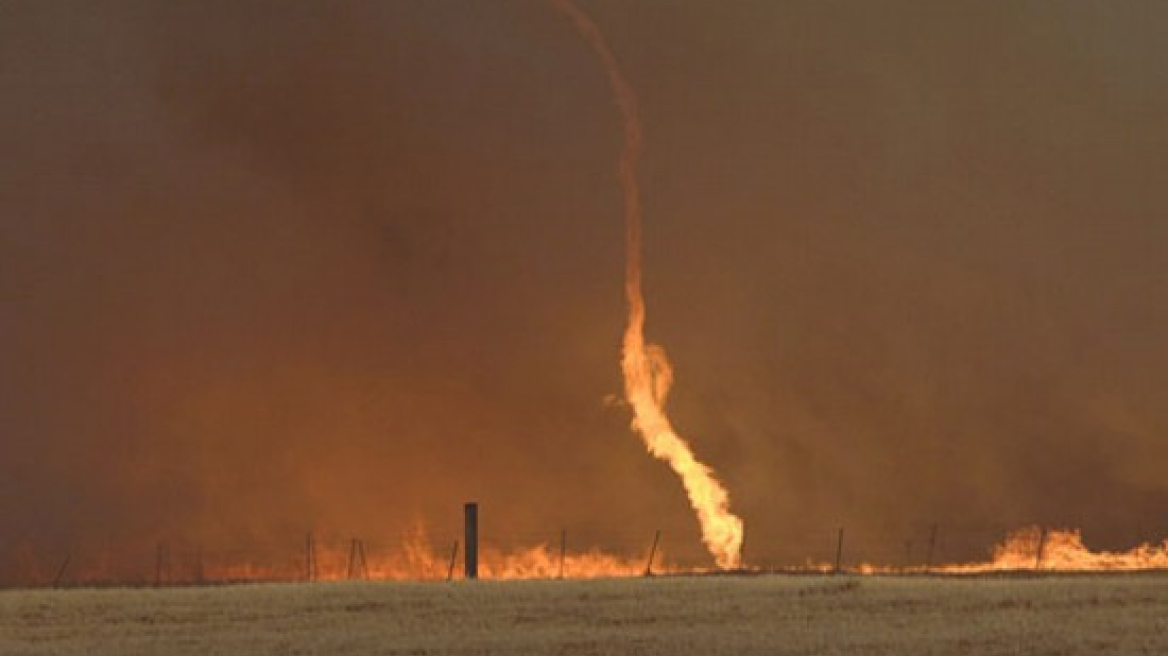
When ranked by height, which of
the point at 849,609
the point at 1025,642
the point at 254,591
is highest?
the point at 254,591

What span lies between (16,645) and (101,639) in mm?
2310

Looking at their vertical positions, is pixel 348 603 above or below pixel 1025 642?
above

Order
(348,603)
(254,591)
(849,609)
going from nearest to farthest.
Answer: (849,609), (348,603), (254,591)

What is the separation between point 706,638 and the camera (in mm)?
66500

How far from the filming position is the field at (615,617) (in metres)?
65.1

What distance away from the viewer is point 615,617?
73.7 meters

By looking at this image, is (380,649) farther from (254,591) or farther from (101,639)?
(254,591)

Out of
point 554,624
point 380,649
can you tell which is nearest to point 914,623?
point 554,624

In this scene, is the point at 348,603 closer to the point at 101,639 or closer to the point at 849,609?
the point at 101,639

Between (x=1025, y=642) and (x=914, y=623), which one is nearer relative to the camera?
(x=1025, y=642)

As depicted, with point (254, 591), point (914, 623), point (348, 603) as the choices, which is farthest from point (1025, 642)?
point (254, 591)

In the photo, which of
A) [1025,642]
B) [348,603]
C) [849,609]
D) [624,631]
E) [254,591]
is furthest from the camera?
[254,591]

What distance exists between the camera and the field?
2564 inches

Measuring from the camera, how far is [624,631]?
69688 mm
